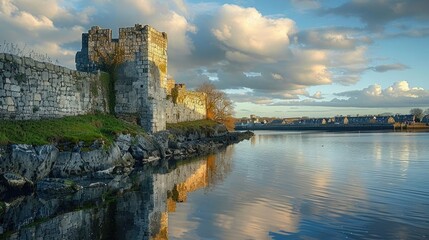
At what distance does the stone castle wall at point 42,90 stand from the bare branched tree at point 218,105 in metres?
42.6

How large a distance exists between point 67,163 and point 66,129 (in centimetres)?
369

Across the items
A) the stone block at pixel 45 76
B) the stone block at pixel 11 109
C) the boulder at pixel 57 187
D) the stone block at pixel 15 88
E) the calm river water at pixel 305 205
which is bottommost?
the calm river water at pixel 305 205

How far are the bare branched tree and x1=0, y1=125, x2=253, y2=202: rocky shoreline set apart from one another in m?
42.3

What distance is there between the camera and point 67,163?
21.1 m

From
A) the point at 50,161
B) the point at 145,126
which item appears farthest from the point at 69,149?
the point at 145,126

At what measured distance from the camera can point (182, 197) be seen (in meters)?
18.1

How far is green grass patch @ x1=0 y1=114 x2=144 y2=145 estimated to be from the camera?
2008cm

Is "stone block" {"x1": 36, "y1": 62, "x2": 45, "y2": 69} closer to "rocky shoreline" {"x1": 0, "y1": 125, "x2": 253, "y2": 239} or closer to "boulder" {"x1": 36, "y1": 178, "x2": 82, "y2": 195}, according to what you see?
"rocky shoreline" {"x1": 0, "y1": 125, "x2": 253, "y2": 239}

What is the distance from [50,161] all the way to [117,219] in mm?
7865

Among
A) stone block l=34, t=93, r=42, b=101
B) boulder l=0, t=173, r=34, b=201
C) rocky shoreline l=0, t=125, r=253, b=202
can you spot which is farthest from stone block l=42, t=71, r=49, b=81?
boulder l=0, t=173, r=34, b=201

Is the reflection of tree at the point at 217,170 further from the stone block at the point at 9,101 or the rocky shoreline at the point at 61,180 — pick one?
the stone block at the point at 9,101

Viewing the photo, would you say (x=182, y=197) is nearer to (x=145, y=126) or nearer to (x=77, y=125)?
(x=77, y=125)

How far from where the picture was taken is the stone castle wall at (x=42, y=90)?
72.5 feet

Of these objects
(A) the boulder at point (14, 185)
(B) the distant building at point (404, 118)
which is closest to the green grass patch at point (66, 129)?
(A) the boulder at point (14, 185)
